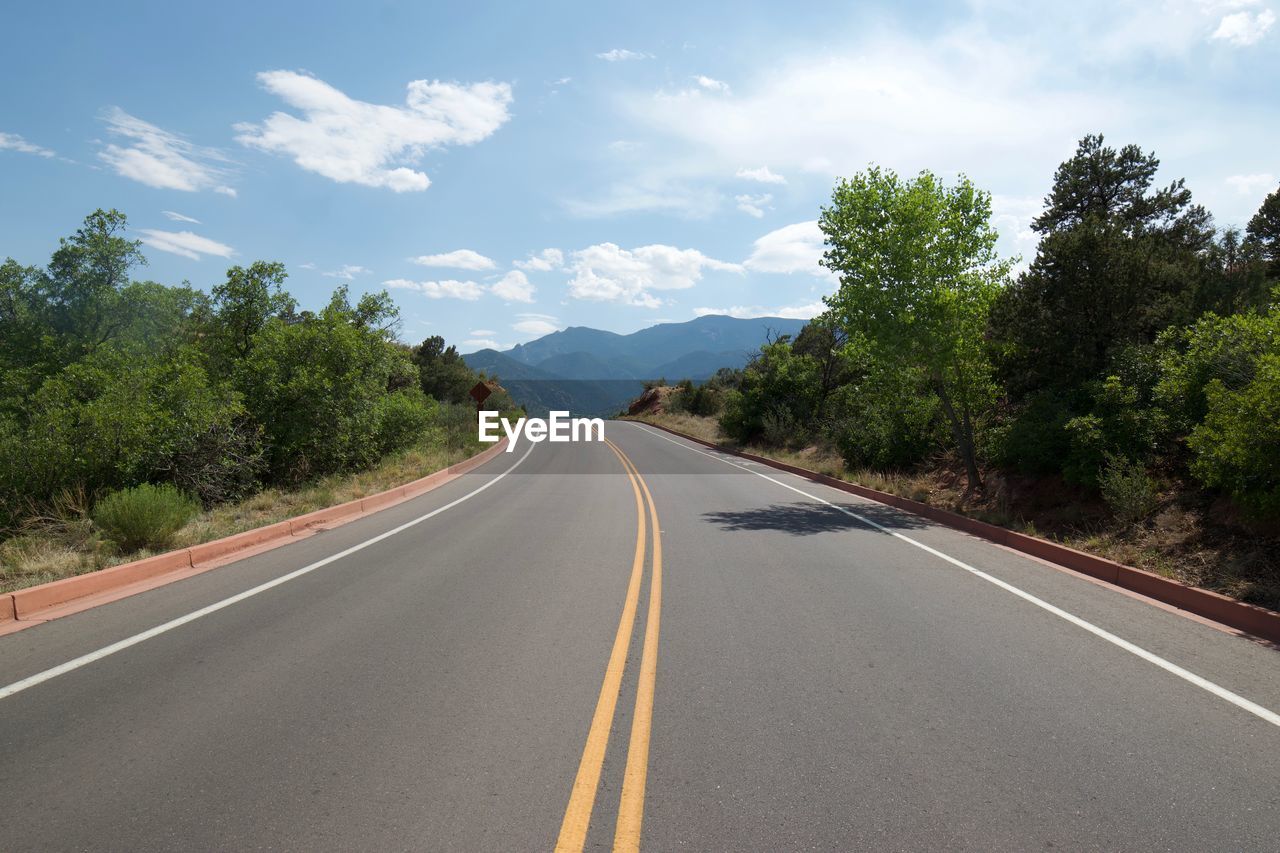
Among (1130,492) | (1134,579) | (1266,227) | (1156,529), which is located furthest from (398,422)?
(1266,227)

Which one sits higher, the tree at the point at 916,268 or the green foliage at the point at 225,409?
the tree at the point at 916,268

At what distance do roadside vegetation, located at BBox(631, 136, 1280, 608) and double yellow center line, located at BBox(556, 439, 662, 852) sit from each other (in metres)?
6.03

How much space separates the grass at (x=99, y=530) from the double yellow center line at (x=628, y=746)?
19.5ft

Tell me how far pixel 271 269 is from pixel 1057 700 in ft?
80.2

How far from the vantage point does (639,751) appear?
3797mm

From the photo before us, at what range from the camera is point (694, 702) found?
14.6 feet

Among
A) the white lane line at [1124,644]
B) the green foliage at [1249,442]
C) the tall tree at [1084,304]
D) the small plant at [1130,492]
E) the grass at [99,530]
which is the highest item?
the tall tree at [1084,304]

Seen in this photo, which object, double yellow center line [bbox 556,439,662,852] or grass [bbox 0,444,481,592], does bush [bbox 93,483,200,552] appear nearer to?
grass [bbox 0,444,481,592]

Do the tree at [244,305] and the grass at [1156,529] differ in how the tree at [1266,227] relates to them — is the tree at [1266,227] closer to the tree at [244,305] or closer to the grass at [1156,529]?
the grass at [1156,529]

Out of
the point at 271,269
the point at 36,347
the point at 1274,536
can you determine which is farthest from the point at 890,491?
the point at 36,347

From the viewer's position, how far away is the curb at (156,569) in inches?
250

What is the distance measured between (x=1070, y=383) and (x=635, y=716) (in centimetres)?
1392

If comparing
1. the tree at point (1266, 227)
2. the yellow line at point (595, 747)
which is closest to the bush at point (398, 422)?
the yellow line at point (595, 747)


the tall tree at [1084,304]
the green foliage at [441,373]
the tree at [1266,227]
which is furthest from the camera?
the green foliage at [441,373]
